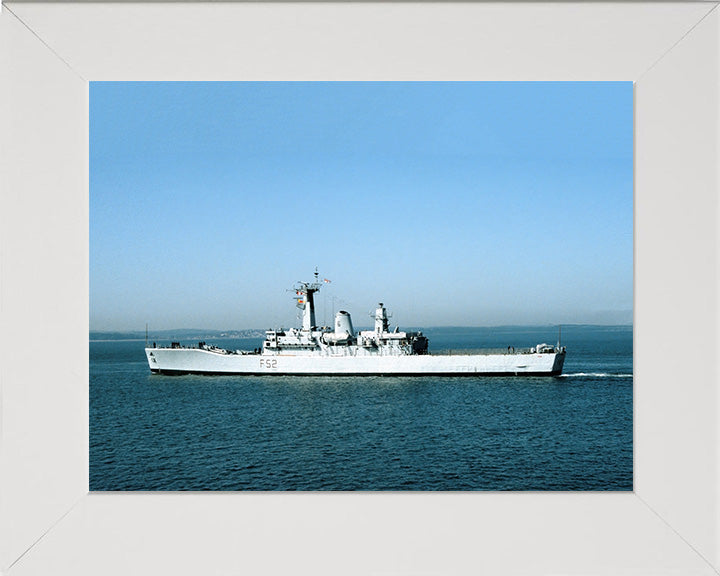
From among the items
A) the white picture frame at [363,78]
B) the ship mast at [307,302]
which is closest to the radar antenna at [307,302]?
the ship mast at [307,302]

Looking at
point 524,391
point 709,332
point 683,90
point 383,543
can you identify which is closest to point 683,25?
point 683,90

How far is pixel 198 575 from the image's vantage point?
1831mm

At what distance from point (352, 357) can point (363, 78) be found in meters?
12.9

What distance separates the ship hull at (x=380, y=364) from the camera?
47.3 feet

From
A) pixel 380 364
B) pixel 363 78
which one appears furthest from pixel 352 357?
pixel 363 78

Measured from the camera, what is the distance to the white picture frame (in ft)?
5.76

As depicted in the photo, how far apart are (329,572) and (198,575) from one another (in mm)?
413

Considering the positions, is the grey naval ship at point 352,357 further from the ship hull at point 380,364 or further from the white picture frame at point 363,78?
the white picture frame at point 363,78

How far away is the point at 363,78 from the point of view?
2.21m

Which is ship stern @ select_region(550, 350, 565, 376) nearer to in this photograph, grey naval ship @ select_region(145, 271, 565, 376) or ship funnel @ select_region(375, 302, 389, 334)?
grey naval ship @ select_region(145, 271, 565, 376)

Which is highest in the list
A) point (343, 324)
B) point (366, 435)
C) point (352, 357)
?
point (343, 324)

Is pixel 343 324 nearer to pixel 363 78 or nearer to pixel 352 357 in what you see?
pixel 352 357

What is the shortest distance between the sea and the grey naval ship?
0.99 ft
